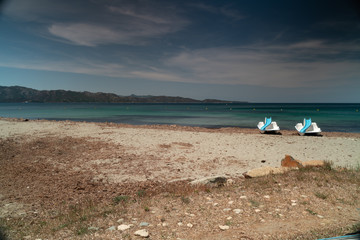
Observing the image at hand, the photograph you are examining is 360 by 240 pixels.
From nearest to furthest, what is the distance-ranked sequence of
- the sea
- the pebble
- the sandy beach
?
the pebble → the sandy beach → the sea

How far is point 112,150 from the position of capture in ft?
37.7

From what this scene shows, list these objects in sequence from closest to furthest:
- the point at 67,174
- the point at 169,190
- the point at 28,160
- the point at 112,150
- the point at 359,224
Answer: the point at 359,224 → the point at 169,190 → the point at 67,174 → the point at 28,160 → the point at 112,150

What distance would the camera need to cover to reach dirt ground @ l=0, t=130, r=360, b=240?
139 inches

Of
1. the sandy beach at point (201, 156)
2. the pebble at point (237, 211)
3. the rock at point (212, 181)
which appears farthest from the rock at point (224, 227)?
the sandy beach at point (201, 156)

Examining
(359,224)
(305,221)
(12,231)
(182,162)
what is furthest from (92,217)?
(182,162)

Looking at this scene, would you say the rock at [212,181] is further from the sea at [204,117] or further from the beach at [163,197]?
the sea at [204,117]

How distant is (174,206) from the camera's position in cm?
458

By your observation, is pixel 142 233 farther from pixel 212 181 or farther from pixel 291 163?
pixel 291 163

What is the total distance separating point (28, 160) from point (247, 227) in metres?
9.75

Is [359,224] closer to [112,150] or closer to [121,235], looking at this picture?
[121,235]

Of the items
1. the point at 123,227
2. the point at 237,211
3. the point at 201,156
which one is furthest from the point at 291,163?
the point at 123,227

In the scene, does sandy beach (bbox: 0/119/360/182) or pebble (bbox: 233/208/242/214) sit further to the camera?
sandy beach (bbox: 0/119/360/182)

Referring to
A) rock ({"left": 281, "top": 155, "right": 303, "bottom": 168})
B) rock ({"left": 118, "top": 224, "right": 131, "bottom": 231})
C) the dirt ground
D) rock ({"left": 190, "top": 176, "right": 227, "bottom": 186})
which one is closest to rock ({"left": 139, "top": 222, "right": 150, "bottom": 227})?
the dirt ground

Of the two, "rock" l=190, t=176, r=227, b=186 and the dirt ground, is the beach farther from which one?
"rock" l=190, t=176, r=227, b=186
